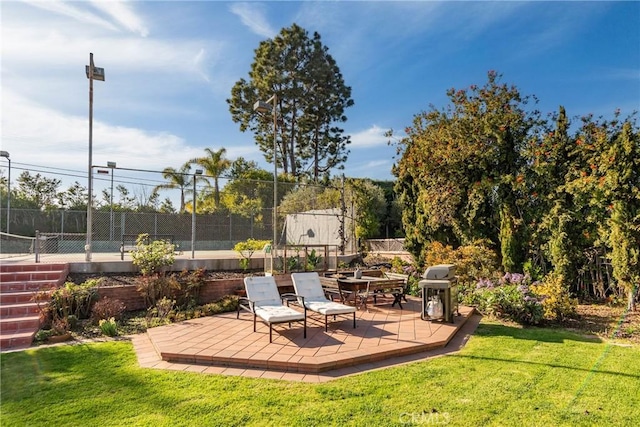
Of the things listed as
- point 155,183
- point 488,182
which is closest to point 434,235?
point 488,182

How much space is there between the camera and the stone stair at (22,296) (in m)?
6.04

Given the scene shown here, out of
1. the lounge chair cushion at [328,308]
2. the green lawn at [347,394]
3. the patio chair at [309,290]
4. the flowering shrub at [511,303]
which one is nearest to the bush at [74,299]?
the green lawn at [347,394]

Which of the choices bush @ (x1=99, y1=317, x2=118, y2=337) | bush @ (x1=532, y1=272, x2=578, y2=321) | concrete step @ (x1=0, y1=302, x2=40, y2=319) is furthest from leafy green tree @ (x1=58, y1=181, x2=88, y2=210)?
bush @ (x1=532, y1=272, x2=578, y2=321)

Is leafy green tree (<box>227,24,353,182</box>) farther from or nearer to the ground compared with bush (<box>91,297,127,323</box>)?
farther from the ground

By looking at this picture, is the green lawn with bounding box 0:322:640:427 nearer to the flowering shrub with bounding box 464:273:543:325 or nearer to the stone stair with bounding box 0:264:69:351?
the stone stair with bounding box 0:264:69:351

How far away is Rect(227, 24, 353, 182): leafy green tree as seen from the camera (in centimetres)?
2894

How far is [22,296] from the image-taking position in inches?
279

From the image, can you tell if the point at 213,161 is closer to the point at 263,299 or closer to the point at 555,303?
the point at 263,299

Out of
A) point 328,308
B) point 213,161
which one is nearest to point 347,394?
point 328,308

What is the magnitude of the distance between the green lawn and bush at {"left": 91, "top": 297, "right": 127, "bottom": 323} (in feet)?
5.62

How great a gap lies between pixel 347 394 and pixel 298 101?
90.6ft

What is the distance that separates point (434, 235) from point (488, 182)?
2485 mm

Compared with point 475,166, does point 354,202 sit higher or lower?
lower

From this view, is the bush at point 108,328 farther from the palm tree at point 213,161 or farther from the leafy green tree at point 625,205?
the palm tree at point 213,161
